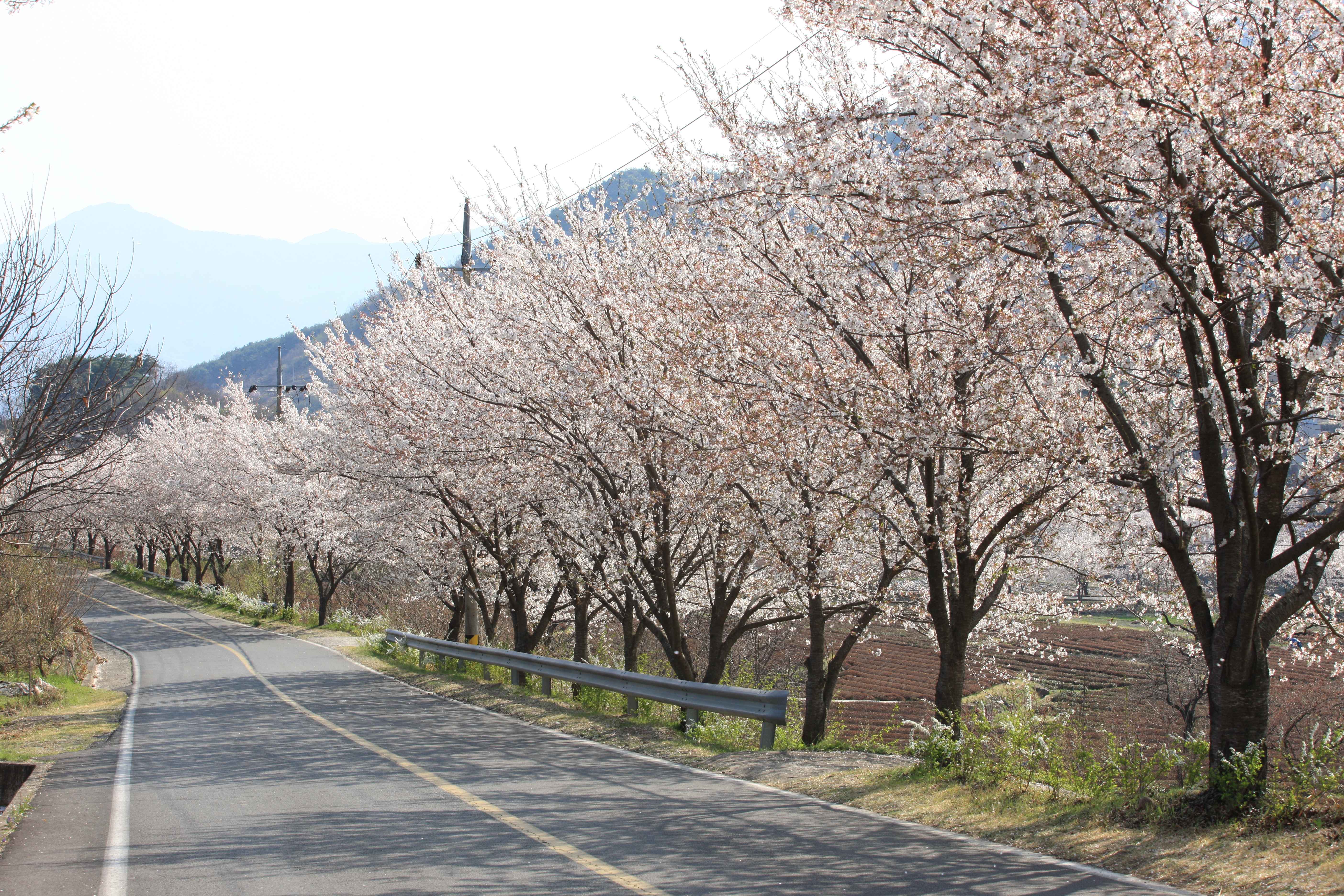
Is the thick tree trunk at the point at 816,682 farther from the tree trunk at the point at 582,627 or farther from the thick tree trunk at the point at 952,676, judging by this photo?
the tree trunk at the point at 582,627

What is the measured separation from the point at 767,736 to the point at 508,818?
3900 mm

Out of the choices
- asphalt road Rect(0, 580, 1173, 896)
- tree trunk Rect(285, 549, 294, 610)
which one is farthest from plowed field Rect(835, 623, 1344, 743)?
tree trunk Rect(285, 549, 294, 610)

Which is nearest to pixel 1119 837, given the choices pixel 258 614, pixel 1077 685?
pixel 1077 685

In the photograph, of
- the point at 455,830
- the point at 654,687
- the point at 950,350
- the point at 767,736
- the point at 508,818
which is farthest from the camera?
the point at 654,687

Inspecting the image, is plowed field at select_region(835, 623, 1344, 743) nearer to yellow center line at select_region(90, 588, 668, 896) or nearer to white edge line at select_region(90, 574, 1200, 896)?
white edge line at select_region(90, 574, 1200, 896)

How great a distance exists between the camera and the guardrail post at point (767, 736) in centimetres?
1024

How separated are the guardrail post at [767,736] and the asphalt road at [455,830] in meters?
1.29

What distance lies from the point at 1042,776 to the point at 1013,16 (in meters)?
5.92

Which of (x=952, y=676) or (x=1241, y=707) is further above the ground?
(x=1241, y=707)

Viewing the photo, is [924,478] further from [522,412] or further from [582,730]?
[522,412]

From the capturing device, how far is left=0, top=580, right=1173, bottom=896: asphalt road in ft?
18.3

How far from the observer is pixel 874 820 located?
699 centimetres

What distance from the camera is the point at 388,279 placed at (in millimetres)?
19531

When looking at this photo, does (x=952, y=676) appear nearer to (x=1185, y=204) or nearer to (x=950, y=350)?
(x=950, y=350)
